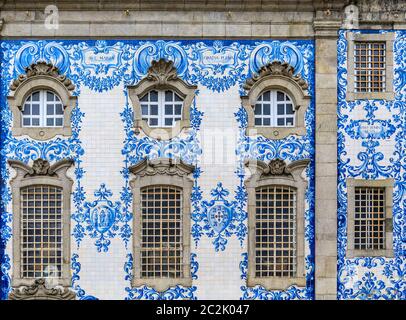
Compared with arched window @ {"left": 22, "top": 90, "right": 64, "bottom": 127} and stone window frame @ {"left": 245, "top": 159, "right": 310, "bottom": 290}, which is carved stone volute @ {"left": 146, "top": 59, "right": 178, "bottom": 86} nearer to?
arched window @ {"left": 22, "top": 90, "right": 64, "bottom": 127}

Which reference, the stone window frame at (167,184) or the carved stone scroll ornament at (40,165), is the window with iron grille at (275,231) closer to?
the stone window frame at (167,184)

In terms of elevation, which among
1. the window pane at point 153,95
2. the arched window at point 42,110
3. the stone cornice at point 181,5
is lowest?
the arched window at point 42,110

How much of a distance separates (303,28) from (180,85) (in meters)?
2.83

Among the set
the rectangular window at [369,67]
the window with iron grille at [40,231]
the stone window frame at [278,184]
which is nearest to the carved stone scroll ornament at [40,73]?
the window with iron grille at [40,231]

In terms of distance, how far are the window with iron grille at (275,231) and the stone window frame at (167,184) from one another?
4.76 ft

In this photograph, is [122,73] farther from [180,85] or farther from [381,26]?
[381,26]

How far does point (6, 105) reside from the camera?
15.8 m

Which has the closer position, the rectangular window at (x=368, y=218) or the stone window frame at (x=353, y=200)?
the stone window frame at (x=353, y=200)

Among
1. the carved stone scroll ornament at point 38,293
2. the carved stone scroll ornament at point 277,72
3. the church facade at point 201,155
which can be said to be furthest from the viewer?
the carved stone scroll ornament at point 277,72

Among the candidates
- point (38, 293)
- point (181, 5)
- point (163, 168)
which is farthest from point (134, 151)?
point (38, 293)

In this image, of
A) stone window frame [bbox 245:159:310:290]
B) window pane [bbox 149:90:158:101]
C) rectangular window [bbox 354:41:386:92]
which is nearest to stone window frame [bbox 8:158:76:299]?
window pane [bbox 149:90:158:101]

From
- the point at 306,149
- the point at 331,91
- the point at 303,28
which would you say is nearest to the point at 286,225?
the point at 306,149

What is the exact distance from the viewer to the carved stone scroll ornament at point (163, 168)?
15.7 m

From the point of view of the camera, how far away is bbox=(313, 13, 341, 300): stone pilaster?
51.5 ft
